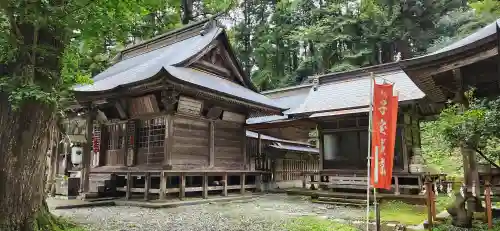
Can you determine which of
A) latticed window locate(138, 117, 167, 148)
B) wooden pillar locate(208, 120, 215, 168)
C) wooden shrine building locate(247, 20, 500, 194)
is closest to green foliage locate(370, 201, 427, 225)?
wooden shrine building locate(247, 20, 500, 194)

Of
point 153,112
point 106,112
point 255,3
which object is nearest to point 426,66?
point 153,112

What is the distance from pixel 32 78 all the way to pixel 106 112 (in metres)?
9.50

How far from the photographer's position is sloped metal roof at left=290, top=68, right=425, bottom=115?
14922 mm

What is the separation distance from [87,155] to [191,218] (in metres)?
6.79

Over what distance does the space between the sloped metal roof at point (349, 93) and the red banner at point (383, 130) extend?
251 inches

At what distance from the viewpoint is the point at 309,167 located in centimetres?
2486

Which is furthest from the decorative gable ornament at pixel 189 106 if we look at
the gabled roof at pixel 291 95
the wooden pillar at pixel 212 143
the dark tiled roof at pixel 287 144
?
the gabled roof at pixel 291 95

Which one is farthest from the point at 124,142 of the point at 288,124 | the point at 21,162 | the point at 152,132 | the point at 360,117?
the point at 360,117

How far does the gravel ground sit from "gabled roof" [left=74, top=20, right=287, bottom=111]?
172 inches

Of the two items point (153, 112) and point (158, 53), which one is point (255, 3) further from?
point (153, 112)

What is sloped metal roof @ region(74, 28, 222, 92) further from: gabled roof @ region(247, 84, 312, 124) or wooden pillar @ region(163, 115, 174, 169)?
gabled roof @ region(247, 84, 312, 124)

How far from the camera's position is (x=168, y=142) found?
12875 millimetres

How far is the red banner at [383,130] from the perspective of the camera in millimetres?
7746

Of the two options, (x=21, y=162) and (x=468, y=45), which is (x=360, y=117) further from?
(x=21, y=162)
